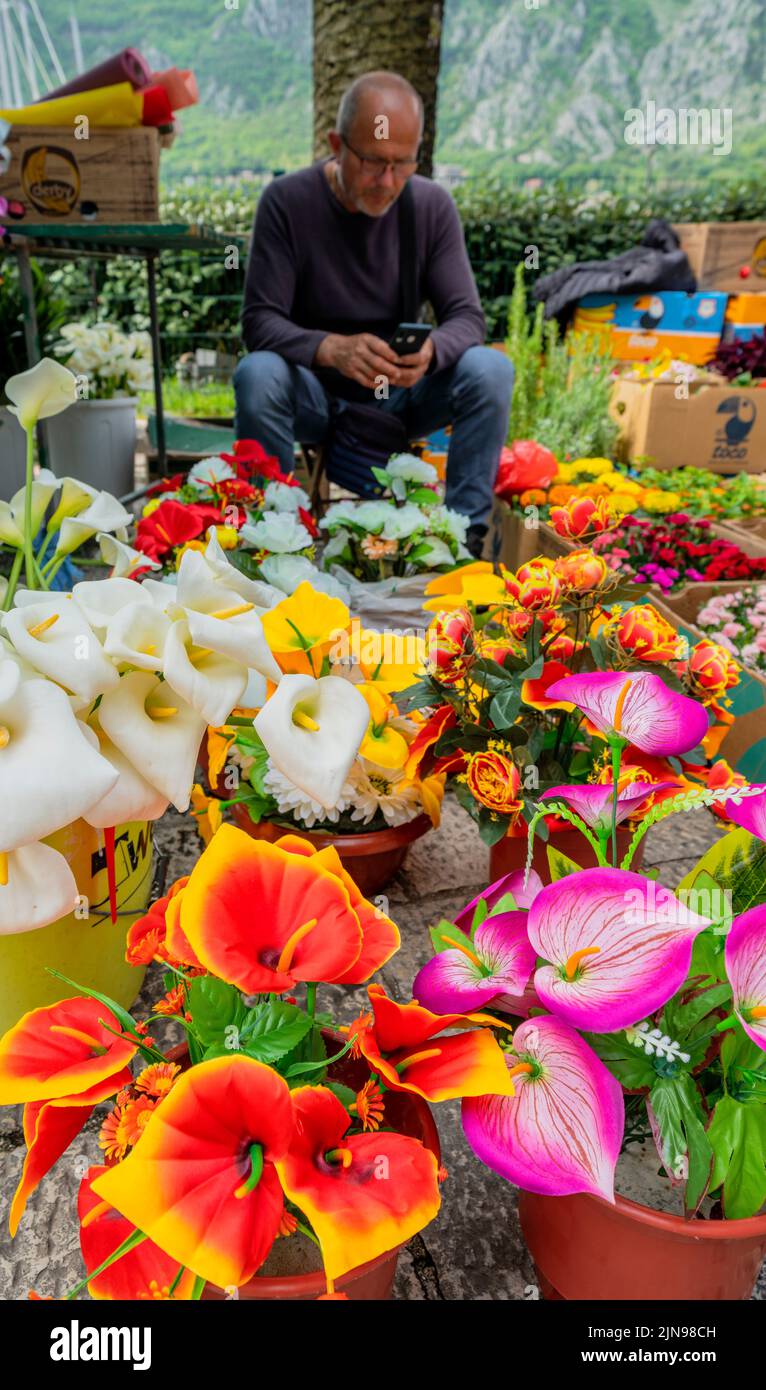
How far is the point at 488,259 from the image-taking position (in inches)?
256

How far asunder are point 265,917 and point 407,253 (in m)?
2.40

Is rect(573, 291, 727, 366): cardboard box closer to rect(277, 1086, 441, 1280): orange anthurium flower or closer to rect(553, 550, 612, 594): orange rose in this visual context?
rect(553, 550, 612, 594): orange rose

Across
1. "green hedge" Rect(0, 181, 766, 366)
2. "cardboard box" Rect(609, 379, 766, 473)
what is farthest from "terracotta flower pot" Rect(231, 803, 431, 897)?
"green hedge" Rect(0, 181, 766, 366)

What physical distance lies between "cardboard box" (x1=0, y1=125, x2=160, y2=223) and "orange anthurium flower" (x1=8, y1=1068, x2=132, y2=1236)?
271 cm

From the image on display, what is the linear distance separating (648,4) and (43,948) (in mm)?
41939

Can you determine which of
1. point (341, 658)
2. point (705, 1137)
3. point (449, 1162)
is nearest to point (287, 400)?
point (341, 658)

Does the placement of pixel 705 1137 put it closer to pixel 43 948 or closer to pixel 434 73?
pixel 43 948

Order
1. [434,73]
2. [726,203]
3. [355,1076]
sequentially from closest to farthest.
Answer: [355,1076]
[434,73]
[726,203]

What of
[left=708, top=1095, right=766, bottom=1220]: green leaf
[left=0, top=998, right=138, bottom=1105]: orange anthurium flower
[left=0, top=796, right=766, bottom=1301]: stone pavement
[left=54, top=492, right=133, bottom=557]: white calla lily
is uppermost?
[left=54, top=492, right=133, bottom=557]: white calla lily

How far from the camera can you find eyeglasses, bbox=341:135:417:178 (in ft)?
7.20

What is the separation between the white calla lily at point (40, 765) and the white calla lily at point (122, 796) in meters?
0.06

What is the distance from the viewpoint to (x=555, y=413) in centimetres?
333

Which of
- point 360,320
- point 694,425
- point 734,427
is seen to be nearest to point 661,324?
point 734,427
